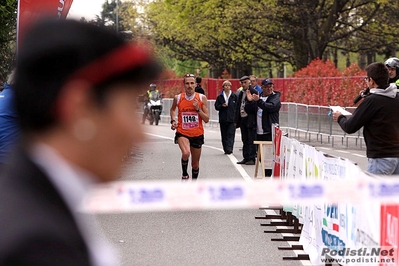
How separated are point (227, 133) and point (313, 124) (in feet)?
17.8

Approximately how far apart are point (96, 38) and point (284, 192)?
321 centimetres

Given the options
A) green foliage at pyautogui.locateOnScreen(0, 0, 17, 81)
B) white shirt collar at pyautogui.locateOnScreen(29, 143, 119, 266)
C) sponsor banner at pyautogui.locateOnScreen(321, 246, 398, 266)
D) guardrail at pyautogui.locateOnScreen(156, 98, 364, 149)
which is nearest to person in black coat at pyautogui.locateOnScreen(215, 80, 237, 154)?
guardrail at pyautogui.locateOnScreen(156, 98, 364, 149)

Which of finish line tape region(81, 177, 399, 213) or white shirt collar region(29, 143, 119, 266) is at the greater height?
white shirt collar region(29, 143, 119, 266)

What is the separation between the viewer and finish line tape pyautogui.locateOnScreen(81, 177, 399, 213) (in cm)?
428

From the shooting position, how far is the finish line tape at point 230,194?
4277mm

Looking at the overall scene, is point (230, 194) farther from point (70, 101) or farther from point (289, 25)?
point (289, 25)

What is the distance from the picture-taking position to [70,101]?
6.15ft

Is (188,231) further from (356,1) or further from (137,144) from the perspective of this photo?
(356,1)

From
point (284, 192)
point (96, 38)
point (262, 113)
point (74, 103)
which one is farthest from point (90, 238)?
point (262, 113)

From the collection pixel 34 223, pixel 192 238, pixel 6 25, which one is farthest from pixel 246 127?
pixel 34 223

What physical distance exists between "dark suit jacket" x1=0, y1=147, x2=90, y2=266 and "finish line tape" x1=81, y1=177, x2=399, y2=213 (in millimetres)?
1775

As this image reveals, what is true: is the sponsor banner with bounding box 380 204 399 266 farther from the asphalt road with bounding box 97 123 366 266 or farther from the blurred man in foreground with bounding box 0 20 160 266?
the blurred man in foreground with bounding box 0 20 160 266

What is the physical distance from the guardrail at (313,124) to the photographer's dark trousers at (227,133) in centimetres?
349

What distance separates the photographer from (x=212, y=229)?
418 inches
